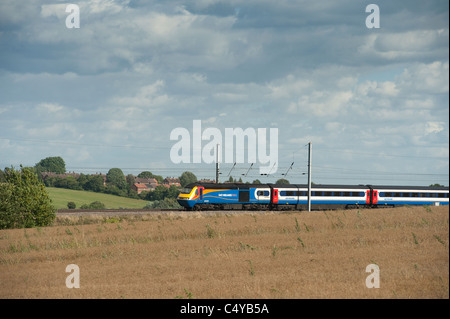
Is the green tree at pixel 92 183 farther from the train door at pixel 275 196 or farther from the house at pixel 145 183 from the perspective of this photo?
the train door at pixel 275 196

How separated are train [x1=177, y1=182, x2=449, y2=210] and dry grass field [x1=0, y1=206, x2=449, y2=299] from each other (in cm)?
2068

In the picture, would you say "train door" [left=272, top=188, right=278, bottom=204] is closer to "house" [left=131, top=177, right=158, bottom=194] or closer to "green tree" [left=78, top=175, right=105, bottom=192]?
"green tree" [left=78, top=175, right=105, bottom=192]

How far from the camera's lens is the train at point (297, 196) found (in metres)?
58.1

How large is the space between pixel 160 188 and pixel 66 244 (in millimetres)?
91562

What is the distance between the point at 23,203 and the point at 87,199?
65864 mm

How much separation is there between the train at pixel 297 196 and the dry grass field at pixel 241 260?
20680 mm

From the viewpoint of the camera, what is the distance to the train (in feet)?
190

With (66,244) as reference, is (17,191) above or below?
above

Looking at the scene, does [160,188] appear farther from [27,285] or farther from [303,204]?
[27,285]

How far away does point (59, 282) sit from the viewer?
60.4 ft

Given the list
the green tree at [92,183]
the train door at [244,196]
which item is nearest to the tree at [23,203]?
the train door at [244,196]

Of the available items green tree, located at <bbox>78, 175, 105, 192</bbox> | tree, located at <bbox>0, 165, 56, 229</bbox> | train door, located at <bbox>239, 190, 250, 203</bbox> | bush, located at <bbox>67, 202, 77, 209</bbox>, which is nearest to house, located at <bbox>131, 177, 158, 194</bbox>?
green tree, located at <bbox>78, 175, 105, 192</bbox>

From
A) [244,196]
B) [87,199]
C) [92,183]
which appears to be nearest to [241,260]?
[244,196]
